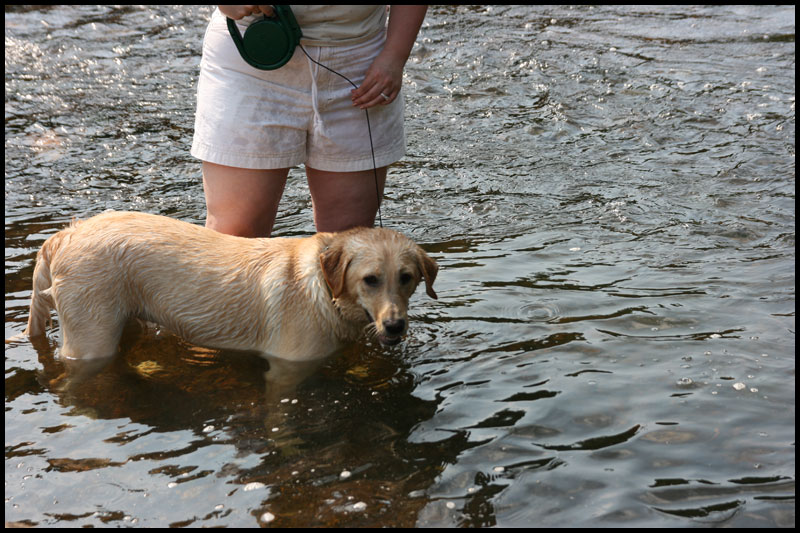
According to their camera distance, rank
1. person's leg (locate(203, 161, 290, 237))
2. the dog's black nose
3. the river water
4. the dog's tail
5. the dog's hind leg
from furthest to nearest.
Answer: person's leg (locate(203, 161, 290, 237))
the dog's tail
the dog's hind leg
the dog's black nose
the river water

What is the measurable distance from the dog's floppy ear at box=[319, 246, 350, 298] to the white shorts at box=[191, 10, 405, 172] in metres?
0.74

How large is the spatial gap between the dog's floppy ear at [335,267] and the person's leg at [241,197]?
82cm

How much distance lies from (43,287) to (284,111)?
1987 mm

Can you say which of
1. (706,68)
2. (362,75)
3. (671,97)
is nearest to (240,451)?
(362,75)

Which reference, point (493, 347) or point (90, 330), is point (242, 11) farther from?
point (493, 347)

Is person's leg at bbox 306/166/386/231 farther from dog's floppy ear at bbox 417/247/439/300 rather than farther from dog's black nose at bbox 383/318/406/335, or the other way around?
dog's black nose at bbox 383/318/406/335

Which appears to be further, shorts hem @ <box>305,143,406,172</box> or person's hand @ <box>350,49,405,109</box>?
shorts hem @ <box>305,143,406,172</box>

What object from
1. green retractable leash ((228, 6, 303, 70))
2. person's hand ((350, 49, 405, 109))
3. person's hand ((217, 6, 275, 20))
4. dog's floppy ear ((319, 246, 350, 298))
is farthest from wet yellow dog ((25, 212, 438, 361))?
person's hand ((217, 6, 275, 20))

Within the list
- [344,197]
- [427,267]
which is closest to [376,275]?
[427,267]

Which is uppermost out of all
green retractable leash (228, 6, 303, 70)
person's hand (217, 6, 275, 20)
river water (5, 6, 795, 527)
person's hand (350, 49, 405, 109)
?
person's hand (217, 6, 275, 20)

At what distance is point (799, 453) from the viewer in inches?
176

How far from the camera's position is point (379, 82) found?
210 inches

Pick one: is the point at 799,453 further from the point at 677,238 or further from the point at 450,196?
the point at 450,196

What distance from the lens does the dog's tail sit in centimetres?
538
